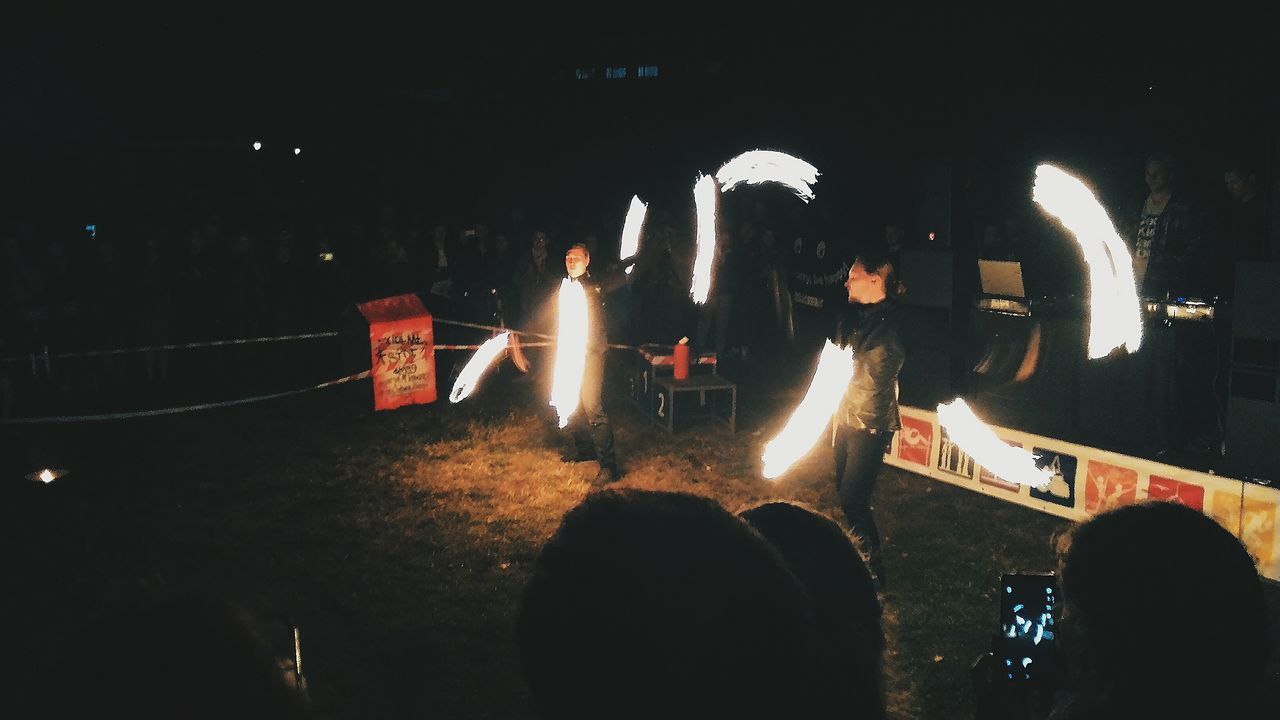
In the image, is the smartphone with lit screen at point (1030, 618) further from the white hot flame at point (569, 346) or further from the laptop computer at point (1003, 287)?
the laptop computer at point (1003, 287)

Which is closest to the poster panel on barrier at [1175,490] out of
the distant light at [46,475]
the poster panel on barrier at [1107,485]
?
the poster panel on barrier at [1107,485]

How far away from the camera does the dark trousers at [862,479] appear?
5.89 metres

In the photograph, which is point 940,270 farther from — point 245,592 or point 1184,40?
point 245,592

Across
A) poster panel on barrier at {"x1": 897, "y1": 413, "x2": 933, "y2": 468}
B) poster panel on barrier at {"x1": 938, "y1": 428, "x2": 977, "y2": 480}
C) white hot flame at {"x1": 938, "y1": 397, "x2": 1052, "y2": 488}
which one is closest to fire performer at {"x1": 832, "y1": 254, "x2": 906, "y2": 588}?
white hot flame at {"x1": 938, "y1": 397, "x2": 1052, "y2": 488}

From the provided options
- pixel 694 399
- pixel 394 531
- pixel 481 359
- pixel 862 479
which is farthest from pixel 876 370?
pixel 481 359

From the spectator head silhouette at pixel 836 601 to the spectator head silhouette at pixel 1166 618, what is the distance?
2.13 ft

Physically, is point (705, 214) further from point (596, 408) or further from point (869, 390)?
point (869, 390)

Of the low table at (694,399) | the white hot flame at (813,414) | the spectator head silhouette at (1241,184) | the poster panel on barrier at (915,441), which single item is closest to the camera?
the white hot flame at (813,414)

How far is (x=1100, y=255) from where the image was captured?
788cm

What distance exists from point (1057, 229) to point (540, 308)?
6.11 metres

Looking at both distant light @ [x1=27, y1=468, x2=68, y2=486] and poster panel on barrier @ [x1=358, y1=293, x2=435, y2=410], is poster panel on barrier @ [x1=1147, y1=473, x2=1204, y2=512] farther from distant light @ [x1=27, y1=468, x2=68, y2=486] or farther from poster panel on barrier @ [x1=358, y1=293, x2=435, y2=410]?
distant light @ [x1=27, y1=468, x2=68, y2=486]

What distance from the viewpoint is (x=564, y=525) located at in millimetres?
1444

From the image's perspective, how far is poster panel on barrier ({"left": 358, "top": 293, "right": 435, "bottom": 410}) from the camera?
1073cm

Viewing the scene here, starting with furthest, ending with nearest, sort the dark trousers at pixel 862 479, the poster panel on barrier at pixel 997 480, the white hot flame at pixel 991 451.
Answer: the poster panel on barrier at pixel 997 480 → the white hot flame at pixel 991 451 → the dark trousers at pixel 862 479
